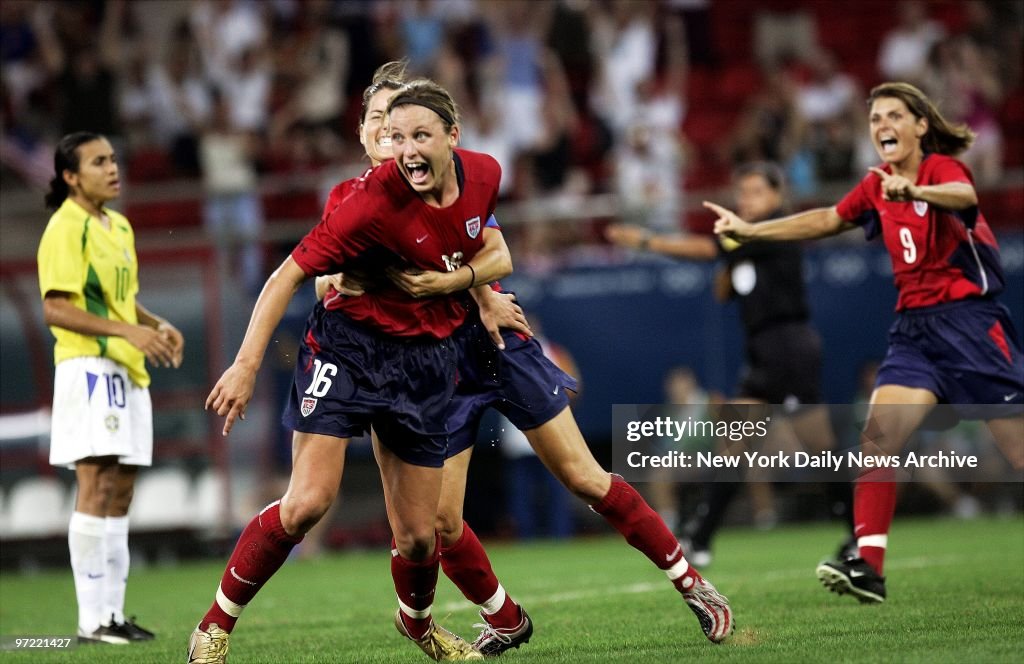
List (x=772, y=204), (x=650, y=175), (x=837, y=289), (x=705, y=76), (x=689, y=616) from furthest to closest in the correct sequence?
(x=705, y=76) < (x=650, y=175) < (x=837, y=289) < (x=772, y=204) < (x=689, y=616)

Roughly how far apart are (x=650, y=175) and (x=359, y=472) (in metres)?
4.31

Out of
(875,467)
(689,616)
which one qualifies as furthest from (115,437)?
(875,467)

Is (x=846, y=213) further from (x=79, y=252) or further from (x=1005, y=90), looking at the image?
(x=1005, y=90)

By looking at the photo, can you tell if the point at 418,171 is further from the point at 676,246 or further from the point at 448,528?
the point at 676,246

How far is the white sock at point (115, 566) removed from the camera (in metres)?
7.59

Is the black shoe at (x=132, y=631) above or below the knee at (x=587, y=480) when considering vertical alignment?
below

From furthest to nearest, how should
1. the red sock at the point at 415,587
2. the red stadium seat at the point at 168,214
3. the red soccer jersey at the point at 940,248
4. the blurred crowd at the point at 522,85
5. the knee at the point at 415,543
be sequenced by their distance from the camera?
1. the red stadium seat at the point at 168,214
2. the blurred crowd at the point at 522,85
3. the red soccer jersey at the point at 940,248
4. the red sock at the point at 415,587
5. the knee at the point at 415,543

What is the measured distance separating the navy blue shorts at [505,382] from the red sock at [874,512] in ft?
6.74

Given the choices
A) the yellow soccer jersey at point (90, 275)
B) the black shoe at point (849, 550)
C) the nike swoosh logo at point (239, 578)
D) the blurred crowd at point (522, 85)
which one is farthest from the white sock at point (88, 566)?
the blurred crowd at point (522, 85)

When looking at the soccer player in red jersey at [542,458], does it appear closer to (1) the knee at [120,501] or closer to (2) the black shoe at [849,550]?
(2) the black shoe at [849,550]

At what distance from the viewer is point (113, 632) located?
24.6 ft

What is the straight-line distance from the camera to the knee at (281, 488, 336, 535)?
18.0ft

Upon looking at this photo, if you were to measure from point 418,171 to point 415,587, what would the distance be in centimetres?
169

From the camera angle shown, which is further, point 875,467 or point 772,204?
point 772,204
